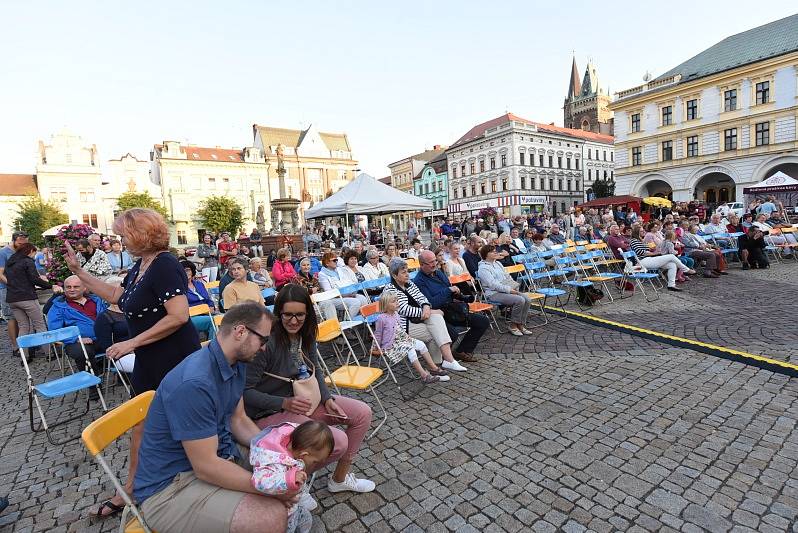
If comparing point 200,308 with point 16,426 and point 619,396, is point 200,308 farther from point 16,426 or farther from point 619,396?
point 619,396

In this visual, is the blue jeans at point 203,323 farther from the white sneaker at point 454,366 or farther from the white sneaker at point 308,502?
the white sneaker at point 308,502

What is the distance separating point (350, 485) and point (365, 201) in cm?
823

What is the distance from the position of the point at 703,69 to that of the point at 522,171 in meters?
20.9

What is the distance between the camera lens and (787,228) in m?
12.9

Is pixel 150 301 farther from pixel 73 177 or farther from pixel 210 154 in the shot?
pixel 210 154

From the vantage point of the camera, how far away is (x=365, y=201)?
10.4 metres

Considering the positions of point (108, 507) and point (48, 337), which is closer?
point (108, 507)

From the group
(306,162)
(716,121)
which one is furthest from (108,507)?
(306,162)

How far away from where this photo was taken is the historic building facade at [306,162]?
2207 inches

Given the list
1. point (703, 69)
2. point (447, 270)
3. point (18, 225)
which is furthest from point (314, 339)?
point (18, 225)

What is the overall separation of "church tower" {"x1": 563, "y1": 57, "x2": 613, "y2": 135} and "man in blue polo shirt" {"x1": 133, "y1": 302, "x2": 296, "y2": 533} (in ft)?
272

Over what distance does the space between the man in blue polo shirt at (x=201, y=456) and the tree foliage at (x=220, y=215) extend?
46243mm

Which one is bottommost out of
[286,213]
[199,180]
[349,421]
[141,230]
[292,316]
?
[349,421]

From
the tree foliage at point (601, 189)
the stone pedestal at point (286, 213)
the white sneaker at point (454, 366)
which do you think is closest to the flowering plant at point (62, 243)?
the white sneaker at point (454, 366)
